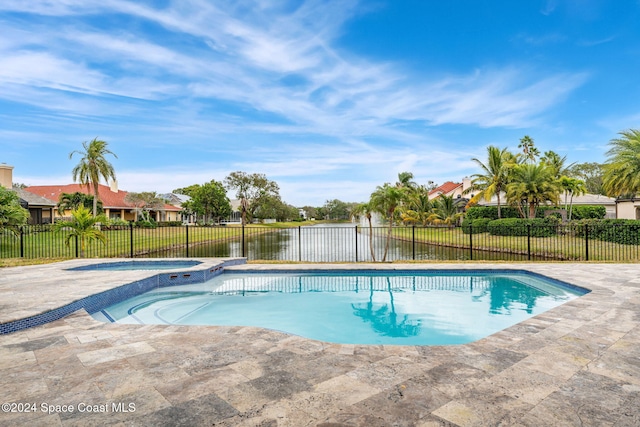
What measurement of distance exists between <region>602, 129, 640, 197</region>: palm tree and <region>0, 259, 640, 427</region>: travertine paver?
1639cm

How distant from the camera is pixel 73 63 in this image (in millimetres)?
10633

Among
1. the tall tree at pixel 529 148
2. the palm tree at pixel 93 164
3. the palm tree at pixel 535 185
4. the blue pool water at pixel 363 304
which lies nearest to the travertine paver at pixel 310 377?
the blue pool water at pixel 363 304

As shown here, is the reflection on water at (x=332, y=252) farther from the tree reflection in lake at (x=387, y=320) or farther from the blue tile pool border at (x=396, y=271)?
the tree reflection in lake at (x=387, y=320)

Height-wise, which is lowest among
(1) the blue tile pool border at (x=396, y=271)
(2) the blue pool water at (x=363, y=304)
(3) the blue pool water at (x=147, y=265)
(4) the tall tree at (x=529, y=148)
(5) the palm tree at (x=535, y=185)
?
(2) the blue pool water at (x=363, y=304)

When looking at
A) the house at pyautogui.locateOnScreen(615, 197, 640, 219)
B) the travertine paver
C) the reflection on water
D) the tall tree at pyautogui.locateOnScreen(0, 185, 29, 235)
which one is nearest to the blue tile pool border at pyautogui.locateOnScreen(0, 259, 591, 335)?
the travertine paver


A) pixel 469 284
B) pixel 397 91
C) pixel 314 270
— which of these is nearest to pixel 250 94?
pixel 397 91

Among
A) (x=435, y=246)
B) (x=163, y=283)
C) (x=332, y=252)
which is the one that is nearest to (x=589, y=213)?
(x=435, y=246)

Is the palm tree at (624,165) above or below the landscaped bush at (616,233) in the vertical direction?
above

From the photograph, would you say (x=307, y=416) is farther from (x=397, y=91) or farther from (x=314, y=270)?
(x=397, y=91)

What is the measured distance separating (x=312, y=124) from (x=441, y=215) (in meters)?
16.7

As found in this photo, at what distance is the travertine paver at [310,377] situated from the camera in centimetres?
209

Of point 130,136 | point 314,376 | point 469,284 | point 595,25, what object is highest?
point 595,25

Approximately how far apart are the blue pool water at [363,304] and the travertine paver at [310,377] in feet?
4.64

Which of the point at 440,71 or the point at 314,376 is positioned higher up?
the point at 440,71
